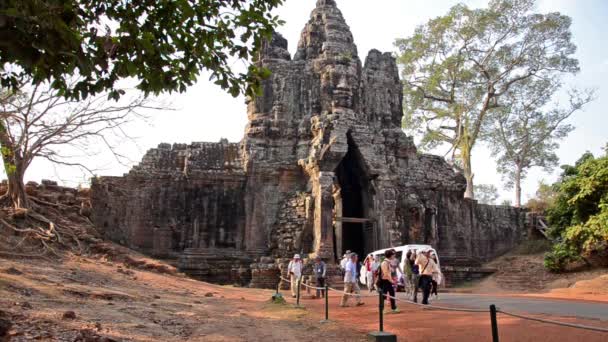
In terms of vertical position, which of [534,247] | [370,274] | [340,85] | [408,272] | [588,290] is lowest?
[588,290]

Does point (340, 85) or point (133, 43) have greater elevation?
point (340, 85)

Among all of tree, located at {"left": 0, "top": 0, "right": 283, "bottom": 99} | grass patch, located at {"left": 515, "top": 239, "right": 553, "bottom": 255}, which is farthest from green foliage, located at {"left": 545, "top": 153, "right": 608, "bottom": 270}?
tree, located at {"left": 0, "top": 0, "right": 283, "bottom": 99}

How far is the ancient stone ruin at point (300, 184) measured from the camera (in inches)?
757

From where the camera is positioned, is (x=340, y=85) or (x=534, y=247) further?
(x=534, y=247)

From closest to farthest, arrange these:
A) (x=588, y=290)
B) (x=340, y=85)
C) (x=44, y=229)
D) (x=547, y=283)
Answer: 1. (x=44, y=229)
2. (x=588, y=290)
3. (x=547, y=283)
4. (x=340, y=85)

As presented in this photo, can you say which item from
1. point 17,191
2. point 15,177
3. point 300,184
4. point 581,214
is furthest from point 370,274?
point 17,191

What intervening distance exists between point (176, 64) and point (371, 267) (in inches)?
423

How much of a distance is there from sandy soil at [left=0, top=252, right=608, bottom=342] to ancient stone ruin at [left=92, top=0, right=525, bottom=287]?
5815mm

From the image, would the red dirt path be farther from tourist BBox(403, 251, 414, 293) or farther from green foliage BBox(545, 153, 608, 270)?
green foliage BBox(545, 153, 608, 270)

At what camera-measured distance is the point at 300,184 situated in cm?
2100

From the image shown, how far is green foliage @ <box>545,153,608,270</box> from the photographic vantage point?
62.3ft

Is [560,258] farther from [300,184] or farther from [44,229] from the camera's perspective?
[44,229]

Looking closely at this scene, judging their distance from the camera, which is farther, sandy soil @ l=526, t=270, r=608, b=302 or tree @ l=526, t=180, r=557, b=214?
tree @ l=526, t=180, r=557, b=214

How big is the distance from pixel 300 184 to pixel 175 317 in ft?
40.0
